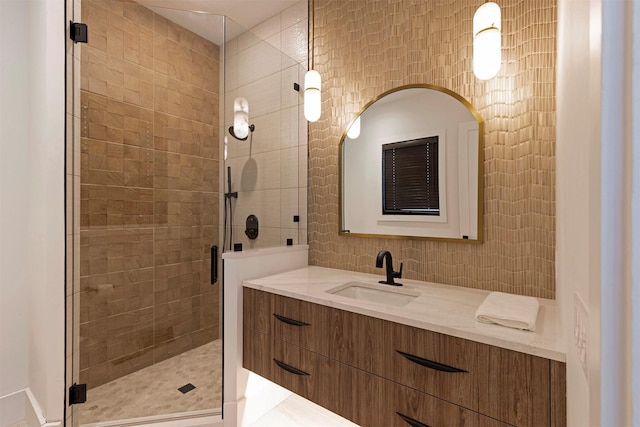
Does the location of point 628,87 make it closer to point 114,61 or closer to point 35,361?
point 114,61

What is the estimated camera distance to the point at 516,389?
3.19 feet

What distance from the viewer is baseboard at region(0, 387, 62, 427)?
1787mm

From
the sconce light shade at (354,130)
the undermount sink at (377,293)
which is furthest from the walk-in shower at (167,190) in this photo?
the undermount sink at (377,293)

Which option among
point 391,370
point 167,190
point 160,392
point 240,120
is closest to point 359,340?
point 391,370

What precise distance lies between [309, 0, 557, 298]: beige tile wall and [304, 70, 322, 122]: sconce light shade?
165 mm

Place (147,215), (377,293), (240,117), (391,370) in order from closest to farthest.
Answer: (391,370) < (377,293) < (240,117) < (147,215)

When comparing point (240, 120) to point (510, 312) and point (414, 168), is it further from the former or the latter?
point (510, 312)

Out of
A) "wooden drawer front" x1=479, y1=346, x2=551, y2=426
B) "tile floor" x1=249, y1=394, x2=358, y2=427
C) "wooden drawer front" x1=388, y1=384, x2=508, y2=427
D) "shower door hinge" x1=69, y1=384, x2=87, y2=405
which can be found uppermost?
"wooden drawer front" x1=479, y1=346, x2=551, y2=426

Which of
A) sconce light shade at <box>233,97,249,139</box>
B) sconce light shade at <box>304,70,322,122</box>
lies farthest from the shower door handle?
sconce light shade at <box>304,70,322,122</box>

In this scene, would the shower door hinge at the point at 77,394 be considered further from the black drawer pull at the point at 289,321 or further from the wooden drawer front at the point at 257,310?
the black drawer pull at the point at 289,321

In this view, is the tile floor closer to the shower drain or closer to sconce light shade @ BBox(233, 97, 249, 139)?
the shower drain

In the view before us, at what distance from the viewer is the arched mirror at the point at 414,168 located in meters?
1.63

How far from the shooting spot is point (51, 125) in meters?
1.66

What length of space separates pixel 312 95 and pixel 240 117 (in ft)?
1.63
